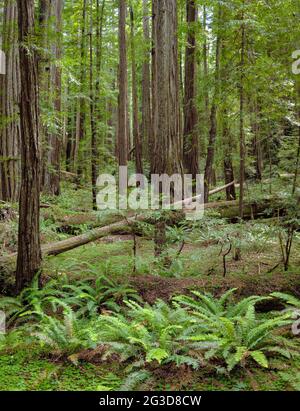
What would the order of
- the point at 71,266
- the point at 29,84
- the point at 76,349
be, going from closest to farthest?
the point at 76,349
the point at 29,84
the point at 71,266

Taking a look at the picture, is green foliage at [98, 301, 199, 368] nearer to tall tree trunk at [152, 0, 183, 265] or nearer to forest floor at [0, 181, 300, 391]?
forest floor at [0, 181, 300, 391]

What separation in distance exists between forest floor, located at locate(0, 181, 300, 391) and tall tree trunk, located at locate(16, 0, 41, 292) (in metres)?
0.70

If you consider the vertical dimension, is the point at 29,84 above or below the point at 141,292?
above

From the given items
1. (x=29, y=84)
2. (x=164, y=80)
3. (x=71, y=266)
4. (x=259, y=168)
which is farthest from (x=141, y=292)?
(x=259, y=168)

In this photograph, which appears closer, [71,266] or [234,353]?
[234,353]

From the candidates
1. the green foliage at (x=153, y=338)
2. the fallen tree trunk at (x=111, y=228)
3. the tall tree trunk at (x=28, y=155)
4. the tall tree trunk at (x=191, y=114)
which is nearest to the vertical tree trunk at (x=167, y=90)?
the fallen tree trunk at (x=111, y=228)

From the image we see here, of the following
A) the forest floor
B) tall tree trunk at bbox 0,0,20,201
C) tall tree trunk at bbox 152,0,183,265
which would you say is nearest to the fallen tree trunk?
the forest floor

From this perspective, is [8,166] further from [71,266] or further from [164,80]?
[164,80]

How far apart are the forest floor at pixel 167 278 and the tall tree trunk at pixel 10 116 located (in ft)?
3.21

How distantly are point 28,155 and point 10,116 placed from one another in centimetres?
341

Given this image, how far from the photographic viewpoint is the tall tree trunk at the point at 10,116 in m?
8.72

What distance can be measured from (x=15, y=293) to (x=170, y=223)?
11.4ft

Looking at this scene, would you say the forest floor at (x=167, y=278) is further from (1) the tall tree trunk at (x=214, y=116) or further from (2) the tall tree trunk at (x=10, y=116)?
(1) the tall tree trunk at (x=214, y=116)

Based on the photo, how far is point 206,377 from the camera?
4.01m
